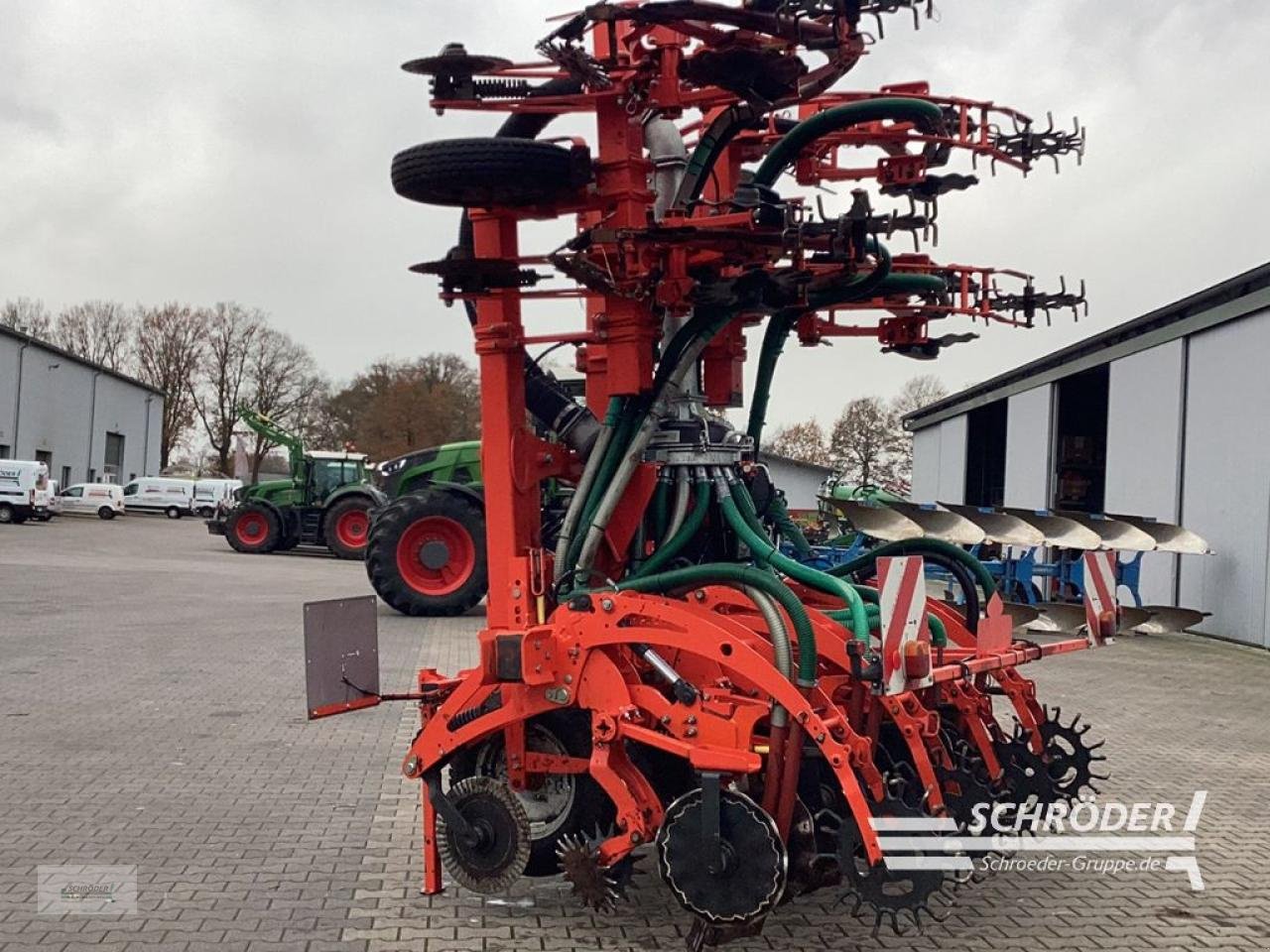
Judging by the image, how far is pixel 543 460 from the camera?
17.5 feet

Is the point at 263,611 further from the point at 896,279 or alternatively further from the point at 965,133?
the point at 896,279

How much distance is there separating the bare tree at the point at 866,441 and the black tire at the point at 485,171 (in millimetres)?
50380

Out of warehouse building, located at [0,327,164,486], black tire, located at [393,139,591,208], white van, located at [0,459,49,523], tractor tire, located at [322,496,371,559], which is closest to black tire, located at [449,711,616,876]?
black tire, located at [393,139,591,208]

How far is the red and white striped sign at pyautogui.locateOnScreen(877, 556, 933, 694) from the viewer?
4.18 meters

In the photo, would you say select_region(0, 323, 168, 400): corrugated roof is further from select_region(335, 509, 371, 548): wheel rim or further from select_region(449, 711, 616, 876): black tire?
select_region(449, 711, 616, 876): black tire

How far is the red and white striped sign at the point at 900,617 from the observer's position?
4176mm

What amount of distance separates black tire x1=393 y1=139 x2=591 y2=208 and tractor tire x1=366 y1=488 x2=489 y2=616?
10.7 meters

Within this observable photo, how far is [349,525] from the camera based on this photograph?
27.4m

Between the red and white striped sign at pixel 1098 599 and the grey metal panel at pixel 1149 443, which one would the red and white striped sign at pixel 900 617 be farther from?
the grey metal panel at pixel 1149 443

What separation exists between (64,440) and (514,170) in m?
51.1

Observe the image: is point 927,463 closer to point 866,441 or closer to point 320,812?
point 866,441

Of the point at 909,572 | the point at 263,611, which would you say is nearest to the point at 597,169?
the point at 909,572

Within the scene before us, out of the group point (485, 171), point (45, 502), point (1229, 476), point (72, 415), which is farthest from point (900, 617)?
point (72, 415)

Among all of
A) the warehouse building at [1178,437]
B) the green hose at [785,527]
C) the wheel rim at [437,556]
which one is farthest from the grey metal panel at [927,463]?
the green hose at [785,527]
